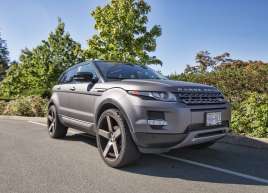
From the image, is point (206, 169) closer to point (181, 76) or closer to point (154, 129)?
point (154, 129)

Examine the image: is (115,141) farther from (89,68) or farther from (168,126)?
(89,68)

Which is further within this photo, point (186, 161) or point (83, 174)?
point (186, 161)

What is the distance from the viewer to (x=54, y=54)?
25.6 m

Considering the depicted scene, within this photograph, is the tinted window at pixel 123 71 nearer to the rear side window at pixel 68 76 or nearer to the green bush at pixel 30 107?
the rear side window at pixel 68 76

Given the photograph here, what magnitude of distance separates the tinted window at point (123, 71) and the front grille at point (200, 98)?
144 centimetres

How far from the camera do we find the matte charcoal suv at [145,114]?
13.2ft

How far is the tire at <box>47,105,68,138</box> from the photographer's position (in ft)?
22.2

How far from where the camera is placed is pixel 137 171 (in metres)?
4.38

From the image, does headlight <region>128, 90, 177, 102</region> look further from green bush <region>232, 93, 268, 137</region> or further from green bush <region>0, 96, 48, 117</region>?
green bush <region>0, 96, 48, 117</region>

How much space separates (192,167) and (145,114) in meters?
1.18

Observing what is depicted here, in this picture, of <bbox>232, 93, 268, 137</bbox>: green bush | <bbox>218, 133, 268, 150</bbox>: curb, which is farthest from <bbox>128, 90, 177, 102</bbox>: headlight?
<bbox>232, 93, 268, 137</bbox>: green bush

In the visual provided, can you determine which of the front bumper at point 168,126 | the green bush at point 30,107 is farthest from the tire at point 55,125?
the green bush at point 30,107

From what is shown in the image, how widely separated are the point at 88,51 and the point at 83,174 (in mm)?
14876

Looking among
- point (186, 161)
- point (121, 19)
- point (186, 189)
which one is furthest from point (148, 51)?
point (186, 189)
